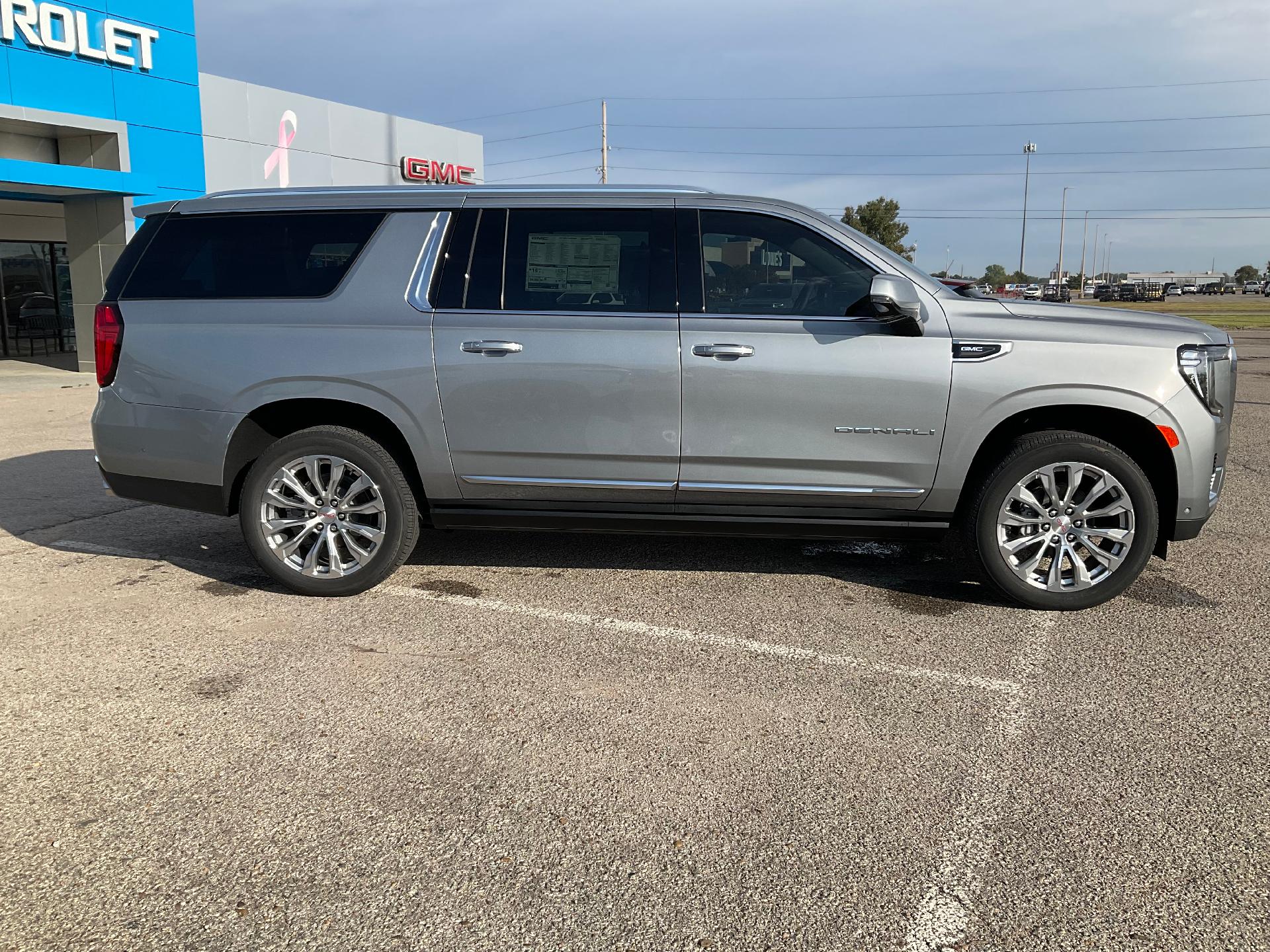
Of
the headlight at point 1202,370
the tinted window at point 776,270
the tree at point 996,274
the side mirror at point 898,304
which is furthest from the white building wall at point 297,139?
the tree at point 996,274

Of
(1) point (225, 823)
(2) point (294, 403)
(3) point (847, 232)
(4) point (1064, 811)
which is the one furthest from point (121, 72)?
(4) point (1064, 811)

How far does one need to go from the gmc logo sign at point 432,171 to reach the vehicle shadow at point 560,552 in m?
18.4

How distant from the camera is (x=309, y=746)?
3344mm

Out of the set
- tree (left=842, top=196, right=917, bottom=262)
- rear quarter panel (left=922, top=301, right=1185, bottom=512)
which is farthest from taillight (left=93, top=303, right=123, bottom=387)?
tree (left=842, top=196, right=917, bottom=262)

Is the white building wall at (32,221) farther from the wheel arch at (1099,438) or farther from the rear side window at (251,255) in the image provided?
the wheel arch at (1099,438)

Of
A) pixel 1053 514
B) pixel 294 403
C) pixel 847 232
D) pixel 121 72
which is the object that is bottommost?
pixel 1053 514

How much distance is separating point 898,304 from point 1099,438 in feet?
4.07

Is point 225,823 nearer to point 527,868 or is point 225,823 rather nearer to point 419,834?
point 419,834

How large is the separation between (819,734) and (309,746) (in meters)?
1.78

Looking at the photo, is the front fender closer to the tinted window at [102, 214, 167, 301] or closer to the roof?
the roof

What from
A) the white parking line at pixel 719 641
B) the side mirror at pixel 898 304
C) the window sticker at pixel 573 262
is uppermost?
the window sticker at pixel 573 262

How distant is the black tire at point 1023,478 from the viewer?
4.54 metres

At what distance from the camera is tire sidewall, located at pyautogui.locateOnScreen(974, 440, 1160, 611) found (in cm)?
453

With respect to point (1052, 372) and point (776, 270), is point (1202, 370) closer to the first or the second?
point (1052, 372)
